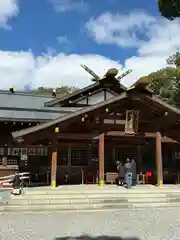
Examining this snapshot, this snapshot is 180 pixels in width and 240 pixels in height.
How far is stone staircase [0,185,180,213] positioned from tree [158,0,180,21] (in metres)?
11.4

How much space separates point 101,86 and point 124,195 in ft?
32.5

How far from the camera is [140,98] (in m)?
14.5

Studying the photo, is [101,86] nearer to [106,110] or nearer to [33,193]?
[106,110]

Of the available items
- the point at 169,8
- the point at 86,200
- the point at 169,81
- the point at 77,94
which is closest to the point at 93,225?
the point at 86,200

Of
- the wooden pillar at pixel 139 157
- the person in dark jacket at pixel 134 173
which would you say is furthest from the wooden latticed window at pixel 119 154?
the person in dark jacket at pixel 134 173

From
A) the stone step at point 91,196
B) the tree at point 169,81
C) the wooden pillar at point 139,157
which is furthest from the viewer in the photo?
the tree at point 169,81

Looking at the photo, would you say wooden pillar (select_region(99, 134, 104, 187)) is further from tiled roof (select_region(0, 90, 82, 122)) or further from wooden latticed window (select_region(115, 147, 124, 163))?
tiled roof (select_region(0, 90, 82, 122))

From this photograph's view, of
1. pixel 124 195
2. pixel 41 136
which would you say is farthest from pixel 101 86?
pixel 124 195

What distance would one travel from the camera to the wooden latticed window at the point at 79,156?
16291 millimetres

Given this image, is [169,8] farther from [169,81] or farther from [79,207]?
[169,81]

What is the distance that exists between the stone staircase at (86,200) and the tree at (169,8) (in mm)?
11422

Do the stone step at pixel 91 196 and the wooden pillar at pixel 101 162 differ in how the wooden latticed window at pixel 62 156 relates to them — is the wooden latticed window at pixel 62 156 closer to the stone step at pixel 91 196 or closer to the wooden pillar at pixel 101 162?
the wooden pillar at pixel 101 162

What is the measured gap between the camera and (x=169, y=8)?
18234mm

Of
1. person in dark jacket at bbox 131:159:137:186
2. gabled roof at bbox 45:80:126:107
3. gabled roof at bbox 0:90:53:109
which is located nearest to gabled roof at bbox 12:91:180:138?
person in dark jacket at bbox 131:159:137:186
